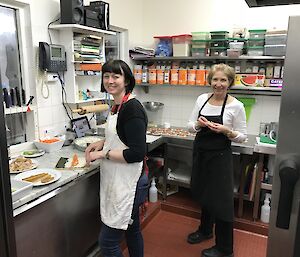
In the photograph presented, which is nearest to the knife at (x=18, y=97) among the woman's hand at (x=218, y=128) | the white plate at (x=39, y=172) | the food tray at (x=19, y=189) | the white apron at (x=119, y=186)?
the white plate at (x=39, y=172)

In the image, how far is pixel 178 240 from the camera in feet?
8.13

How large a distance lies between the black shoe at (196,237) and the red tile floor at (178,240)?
0.03m

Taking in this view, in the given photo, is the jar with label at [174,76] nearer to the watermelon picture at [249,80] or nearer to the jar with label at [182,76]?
the jar with label at [182,76]

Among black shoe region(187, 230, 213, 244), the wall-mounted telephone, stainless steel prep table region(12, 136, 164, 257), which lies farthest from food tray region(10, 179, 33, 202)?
black shoe region(187, 230, 213, 244)

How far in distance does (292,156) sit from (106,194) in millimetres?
1176

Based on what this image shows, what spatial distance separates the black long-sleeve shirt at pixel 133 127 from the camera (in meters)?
1.50

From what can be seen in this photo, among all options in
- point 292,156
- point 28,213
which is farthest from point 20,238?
point 292,156

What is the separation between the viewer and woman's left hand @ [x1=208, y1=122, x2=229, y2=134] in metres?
1.94

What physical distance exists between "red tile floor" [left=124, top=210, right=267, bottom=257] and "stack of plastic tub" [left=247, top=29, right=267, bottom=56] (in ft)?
5.59

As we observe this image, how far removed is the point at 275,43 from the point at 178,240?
1.99 metres

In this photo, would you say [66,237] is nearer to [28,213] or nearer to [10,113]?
[28,213]

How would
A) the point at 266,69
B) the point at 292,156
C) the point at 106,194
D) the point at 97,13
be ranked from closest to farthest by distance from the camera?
1. the point at 292,156
2. the point at 106,194
3. the point at 97,13
4. the point at 266,69

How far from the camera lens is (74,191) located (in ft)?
6.08

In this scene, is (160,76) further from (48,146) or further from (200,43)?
(48,146)
